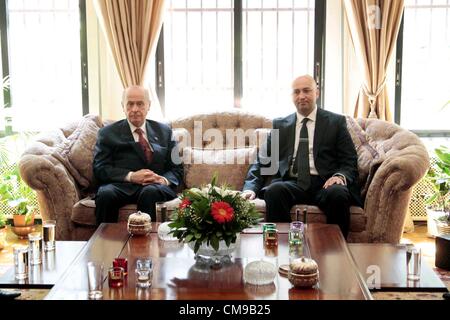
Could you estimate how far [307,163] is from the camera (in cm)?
418

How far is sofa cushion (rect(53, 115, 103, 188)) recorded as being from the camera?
4184 mm

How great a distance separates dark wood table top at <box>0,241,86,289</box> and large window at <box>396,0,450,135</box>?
10.7 ft

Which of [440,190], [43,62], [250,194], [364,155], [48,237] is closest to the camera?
[48,237]

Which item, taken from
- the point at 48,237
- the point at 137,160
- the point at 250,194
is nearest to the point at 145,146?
the point at 137,160

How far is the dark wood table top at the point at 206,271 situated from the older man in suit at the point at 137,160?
0.77 metres

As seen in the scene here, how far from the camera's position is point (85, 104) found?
5289 millimetres

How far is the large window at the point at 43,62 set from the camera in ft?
17.3

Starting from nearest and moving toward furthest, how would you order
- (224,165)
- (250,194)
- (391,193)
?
(391,193), (250,194), (224,165)

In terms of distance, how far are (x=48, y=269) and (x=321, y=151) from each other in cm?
212

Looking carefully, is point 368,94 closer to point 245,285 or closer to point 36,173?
point 36,173

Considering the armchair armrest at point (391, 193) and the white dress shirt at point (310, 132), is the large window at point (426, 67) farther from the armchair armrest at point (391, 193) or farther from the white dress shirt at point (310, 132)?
the armchair armrest at point (391, 193)

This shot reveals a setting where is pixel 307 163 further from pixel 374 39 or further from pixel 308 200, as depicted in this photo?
pixel 374 39

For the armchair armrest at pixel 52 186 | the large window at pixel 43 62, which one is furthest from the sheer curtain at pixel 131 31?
the armchair armrest at pixel 52 186
